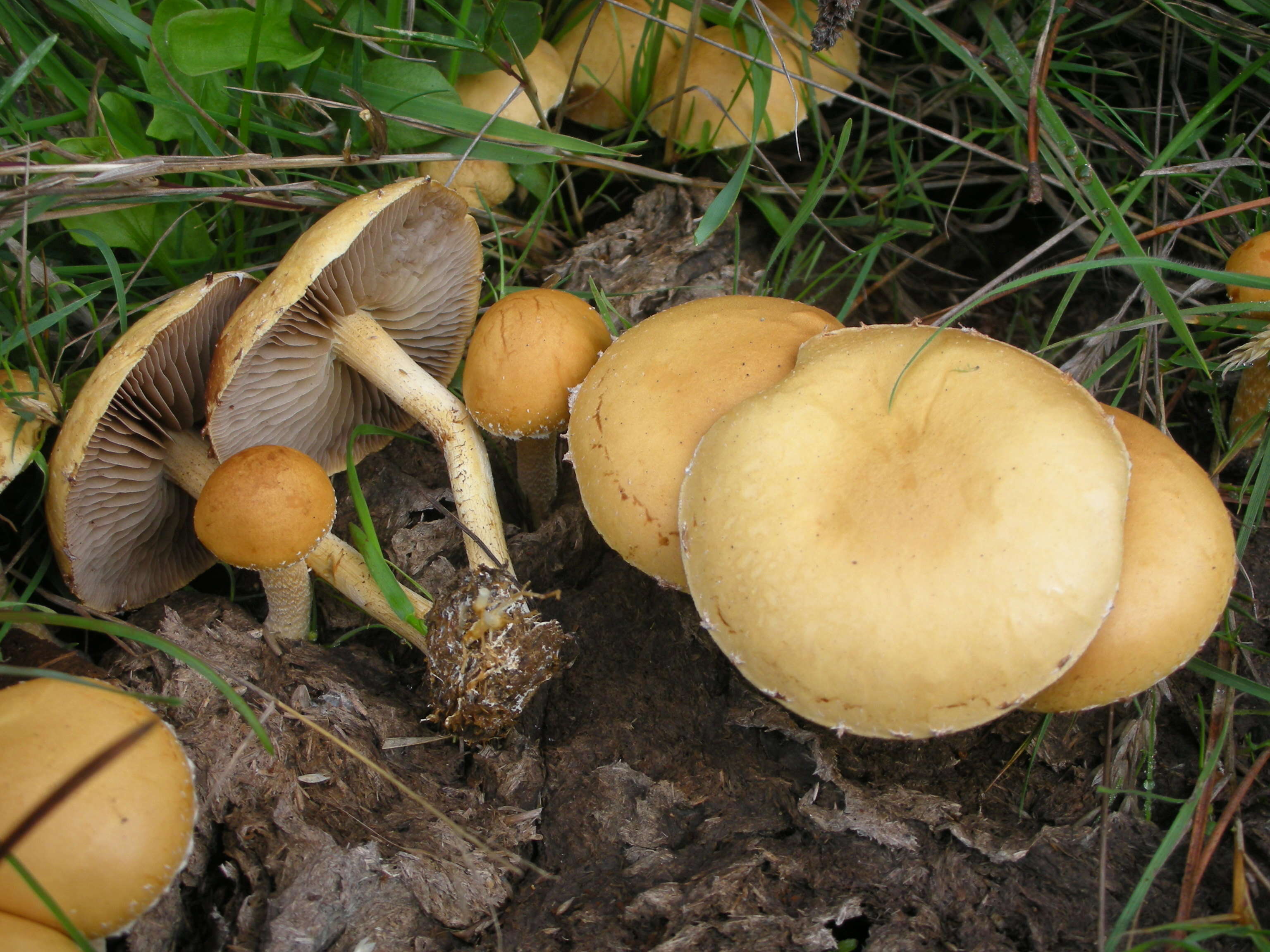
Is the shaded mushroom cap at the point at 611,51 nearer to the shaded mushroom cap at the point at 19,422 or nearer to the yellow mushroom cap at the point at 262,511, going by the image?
the yellow mushroom cap at the point at 262,511

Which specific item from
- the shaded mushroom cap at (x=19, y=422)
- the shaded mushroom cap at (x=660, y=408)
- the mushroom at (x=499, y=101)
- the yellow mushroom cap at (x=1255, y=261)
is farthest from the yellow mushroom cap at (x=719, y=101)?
the shaded mushroom cap at (x=19, y=422)

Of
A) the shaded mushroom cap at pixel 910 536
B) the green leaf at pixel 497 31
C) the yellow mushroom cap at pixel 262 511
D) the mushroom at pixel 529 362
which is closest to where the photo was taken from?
the shaded mushroom cap at pixel 910 536

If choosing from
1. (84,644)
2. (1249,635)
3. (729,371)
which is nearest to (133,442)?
(84,644)

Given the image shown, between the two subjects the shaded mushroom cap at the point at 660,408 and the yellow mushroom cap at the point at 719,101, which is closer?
the shaded mushroom cap at the point at 660,408

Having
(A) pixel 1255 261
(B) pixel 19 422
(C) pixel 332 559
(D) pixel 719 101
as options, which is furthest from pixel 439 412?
(A) pixel 1255 261

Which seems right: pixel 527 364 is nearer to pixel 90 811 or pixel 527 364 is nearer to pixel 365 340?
pixel 365 340

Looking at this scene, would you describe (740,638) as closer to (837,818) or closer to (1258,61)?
(837,818)

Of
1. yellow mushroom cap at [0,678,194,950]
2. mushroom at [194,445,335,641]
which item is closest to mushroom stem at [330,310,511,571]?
Result: mushroom at [194,445,335,641]
